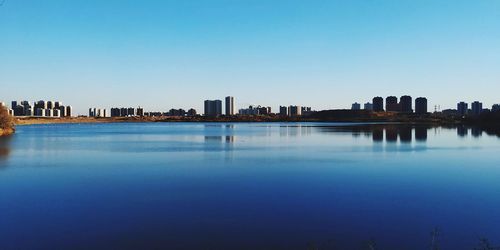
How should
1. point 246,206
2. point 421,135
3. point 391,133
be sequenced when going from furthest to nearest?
point 391,133, point 421,135, point 246,206

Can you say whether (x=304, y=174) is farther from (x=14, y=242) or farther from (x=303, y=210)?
(x=14, y=242)

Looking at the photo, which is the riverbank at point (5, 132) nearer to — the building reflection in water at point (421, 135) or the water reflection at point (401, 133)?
the water reflection at point (401, 133)

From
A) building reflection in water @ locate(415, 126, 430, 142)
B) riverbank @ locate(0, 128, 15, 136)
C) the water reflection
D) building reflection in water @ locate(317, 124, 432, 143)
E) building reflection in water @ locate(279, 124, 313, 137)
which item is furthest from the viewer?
building reflection in water @ locate(279, 124, 313, 137)

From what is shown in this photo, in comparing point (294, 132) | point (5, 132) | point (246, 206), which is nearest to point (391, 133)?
point (294, 132)

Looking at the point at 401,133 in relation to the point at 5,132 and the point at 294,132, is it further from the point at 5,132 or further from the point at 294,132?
the point at 5,132

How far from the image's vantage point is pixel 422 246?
10.5 m

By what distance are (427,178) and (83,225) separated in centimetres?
1657

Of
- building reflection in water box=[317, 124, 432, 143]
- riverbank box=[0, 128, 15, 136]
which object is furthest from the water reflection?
riverbank box=[0, 128, 15, 136]

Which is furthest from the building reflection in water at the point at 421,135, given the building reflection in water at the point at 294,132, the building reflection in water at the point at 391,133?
the building reflection in water at the point at 294,132

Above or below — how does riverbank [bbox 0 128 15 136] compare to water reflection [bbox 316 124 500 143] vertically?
above

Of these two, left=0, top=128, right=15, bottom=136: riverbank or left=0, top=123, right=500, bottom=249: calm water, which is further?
left=0, top=128, right=15, bottom=136: riverbank

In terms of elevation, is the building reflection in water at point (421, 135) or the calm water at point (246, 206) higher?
the building reflection in water at point (421, 135)

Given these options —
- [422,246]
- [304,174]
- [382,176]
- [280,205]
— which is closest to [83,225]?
[280,205]

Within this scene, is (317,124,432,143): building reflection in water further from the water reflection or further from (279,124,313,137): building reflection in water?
(279,124,313,137): building reflection in water
